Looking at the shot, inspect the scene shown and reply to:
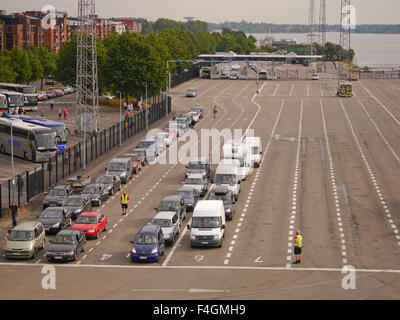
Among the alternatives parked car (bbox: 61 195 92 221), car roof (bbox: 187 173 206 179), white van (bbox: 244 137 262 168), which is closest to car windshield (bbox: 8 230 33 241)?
parked car (bbox: 61 195 92 221)

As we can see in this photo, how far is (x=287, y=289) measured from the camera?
32344 millimetres

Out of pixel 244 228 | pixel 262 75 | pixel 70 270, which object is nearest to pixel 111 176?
pixel 244 228

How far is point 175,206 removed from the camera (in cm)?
4484

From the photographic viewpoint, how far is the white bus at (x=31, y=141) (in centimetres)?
6638

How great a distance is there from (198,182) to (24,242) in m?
18.1

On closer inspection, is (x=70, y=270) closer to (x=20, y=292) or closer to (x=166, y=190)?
(x=20, y=292)

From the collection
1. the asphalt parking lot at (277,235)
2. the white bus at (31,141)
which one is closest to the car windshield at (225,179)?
the asphalt parking lot at (277,235)

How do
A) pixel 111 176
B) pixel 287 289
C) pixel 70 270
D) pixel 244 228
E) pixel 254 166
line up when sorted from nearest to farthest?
pixel 287 289
pixel 70 270
pixel 244 228
pixel 111 176
pixel 254 166

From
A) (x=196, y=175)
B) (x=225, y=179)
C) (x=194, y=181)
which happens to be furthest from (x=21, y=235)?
(x=196, y=175)

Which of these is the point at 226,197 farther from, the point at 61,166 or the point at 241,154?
the point at 61,166

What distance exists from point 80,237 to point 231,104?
7558 centimetres

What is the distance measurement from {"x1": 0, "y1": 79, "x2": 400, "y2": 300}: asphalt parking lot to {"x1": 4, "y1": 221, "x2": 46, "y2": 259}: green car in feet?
1.61

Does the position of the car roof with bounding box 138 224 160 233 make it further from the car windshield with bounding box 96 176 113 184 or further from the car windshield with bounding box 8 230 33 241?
the car windshield with bounding box 96 176 113 184

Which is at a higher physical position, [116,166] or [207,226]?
[116,166]
